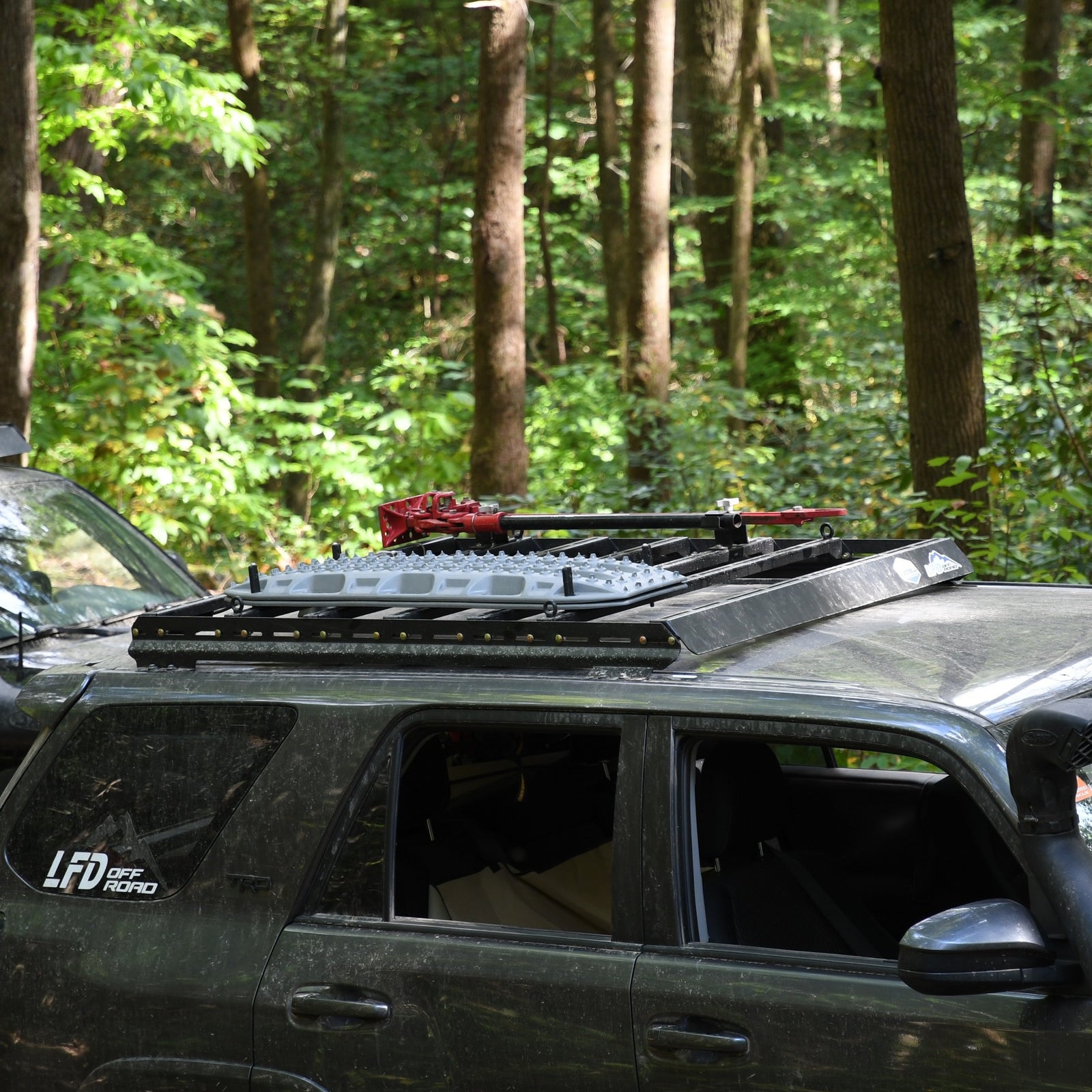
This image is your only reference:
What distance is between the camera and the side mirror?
87.7 inches

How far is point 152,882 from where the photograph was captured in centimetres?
320

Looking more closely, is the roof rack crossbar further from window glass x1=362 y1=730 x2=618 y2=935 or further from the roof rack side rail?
window glass x1=362 y1=730 x2=618 y2=935

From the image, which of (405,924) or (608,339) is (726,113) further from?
(405,924)

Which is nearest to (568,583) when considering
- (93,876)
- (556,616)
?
(556,616)

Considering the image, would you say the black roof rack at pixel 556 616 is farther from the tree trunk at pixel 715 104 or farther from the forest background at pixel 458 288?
the tree trunk at pixel 715 104

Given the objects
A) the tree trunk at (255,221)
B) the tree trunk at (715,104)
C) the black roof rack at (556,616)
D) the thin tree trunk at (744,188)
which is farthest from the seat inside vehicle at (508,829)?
the tree trunk at (715,104)

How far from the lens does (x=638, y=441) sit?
1383 cm

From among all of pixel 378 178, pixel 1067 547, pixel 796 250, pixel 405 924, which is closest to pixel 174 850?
pixel 405 924

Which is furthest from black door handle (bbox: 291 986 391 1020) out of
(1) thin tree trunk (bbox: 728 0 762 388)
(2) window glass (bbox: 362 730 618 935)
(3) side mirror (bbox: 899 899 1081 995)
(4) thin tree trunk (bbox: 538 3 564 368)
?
(4) thin tree trunk (bbox: 538 3 564 368)

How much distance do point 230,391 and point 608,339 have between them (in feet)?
23.0

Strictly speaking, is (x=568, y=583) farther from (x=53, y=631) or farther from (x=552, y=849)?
(x=53, y=631)

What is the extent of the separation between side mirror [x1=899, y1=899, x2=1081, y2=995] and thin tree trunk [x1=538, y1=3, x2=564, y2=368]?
18870 mm

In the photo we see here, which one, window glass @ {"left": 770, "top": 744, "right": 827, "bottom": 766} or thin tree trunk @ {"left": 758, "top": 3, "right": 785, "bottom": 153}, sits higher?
thin tree trunk @ {"left": 758, "top": 3, "right": 785, "bottom": 153}

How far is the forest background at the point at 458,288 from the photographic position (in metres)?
11.4
